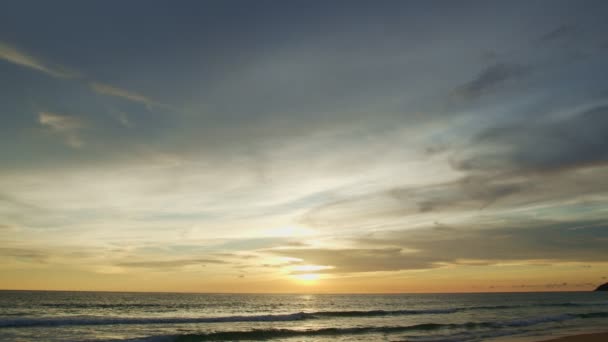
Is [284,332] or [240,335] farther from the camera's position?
[284,332]

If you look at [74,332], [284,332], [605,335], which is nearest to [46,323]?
[74,332]

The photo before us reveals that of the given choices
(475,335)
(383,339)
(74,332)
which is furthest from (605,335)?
(74,332)

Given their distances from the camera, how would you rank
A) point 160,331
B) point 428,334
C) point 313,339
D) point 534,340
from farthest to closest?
point 160,331
point 428,334
point 313,339
point 534,340

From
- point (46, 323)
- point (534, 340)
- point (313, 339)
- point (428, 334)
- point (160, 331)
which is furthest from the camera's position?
point (46, 323)

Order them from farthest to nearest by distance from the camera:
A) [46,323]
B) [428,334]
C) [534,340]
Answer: [46,323] → [428,334] → [534,340]

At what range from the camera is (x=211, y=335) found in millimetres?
31469

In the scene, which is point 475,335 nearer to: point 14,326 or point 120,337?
point 120,337

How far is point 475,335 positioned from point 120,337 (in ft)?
88.2

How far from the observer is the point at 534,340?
90.9 ft

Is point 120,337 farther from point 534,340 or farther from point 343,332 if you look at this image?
point 534,340

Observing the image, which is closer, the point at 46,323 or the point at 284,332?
the point at 284,332

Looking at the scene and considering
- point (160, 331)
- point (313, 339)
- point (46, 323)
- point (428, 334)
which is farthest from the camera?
point (46, 323)

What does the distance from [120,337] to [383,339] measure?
19454 mm

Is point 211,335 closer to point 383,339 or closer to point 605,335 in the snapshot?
point 383,339
